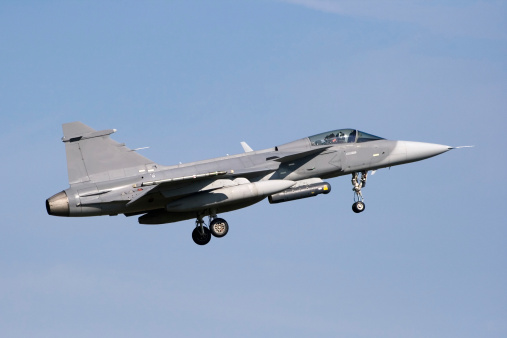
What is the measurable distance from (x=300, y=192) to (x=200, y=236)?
3095 millimetres

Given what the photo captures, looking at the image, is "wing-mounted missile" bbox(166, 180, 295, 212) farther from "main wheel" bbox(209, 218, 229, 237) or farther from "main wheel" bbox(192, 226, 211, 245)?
"main wheel" bbox(192, 226, 211, 245)

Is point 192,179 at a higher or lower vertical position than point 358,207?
higher

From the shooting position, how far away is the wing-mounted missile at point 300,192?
2523 centimetres

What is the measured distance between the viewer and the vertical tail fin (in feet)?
78.9

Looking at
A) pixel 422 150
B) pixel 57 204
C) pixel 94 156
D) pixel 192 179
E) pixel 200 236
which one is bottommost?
pixel 200 236

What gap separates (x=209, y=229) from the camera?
25.7 m

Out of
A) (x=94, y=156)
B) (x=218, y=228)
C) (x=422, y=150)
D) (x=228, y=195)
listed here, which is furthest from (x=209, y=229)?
(x=422, y=150)

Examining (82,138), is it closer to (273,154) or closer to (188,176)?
(188,176)

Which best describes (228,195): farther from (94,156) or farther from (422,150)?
(422,150)

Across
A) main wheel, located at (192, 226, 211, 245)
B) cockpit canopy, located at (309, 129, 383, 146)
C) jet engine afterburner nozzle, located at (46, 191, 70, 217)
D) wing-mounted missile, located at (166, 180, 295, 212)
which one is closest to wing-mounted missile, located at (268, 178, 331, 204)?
wing-mounted missile, located at (166, 180, 295, 212)

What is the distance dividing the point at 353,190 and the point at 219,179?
182 inches

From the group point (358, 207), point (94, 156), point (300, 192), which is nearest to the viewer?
point (94, 156)

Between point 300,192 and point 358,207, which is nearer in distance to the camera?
point 300,192

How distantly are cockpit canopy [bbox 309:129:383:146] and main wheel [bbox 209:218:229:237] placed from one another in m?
3.55
